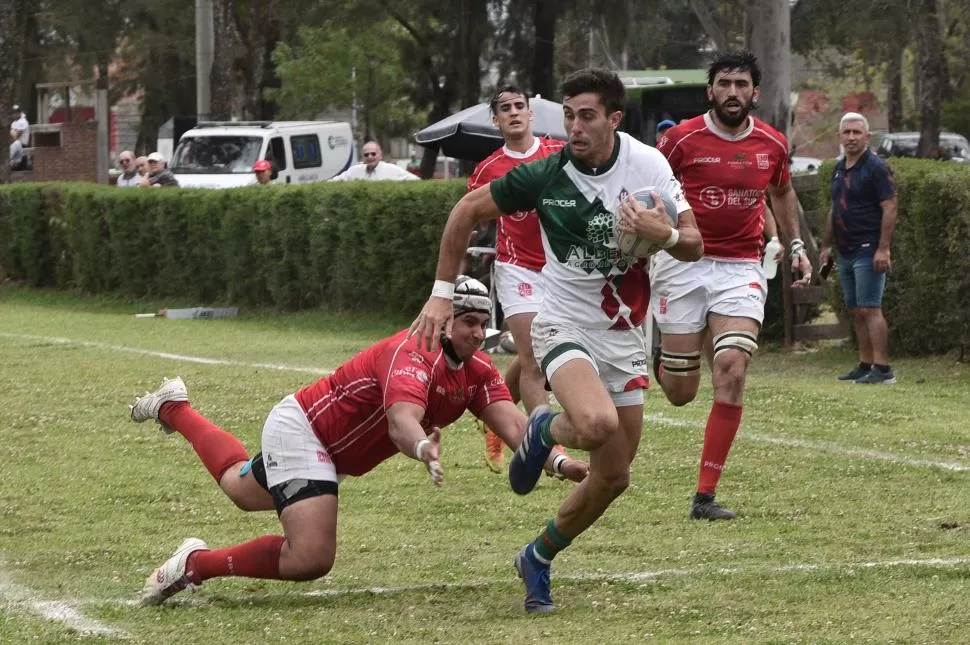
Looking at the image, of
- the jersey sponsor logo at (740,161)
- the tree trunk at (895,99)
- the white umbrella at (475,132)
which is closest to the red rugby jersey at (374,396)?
the jersey sponsor logo at (740,161)

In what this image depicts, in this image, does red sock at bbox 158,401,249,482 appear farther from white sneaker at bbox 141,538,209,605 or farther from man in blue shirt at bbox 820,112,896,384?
man in blue shirt at bbox 820,112,896,384

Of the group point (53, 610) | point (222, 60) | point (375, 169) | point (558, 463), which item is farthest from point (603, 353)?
point (222, 60)

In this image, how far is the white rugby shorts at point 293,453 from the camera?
671 centimetres

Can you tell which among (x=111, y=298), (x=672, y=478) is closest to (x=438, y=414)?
(x=672, y=478)

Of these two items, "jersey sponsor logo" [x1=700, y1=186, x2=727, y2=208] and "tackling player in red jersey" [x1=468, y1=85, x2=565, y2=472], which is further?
"tackling player in red jersey" [x1=468, y1=85, x2=565, y2=472]

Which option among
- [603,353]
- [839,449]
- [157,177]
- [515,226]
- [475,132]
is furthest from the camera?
[157,177]

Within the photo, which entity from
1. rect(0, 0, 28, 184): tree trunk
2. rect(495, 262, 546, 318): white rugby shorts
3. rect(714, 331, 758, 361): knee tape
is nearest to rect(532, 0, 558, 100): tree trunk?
rect(0, 0, 28, 184): tree trunk

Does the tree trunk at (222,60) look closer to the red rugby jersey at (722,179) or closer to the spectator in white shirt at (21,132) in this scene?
the spectator in white shirt at (21,132)

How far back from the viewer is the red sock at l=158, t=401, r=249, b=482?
7191mm

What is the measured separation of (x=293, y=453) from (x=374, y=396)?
0.38 meters

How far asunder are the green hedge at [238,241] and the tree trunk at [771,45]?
353 cm

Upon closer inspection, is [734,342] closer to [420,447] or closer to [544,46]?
[420,447]

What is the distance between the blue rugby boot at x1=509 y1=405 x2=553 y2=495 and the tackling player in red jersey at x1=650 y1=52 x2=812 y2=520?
225 cm

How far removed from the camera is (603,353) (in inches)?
264
